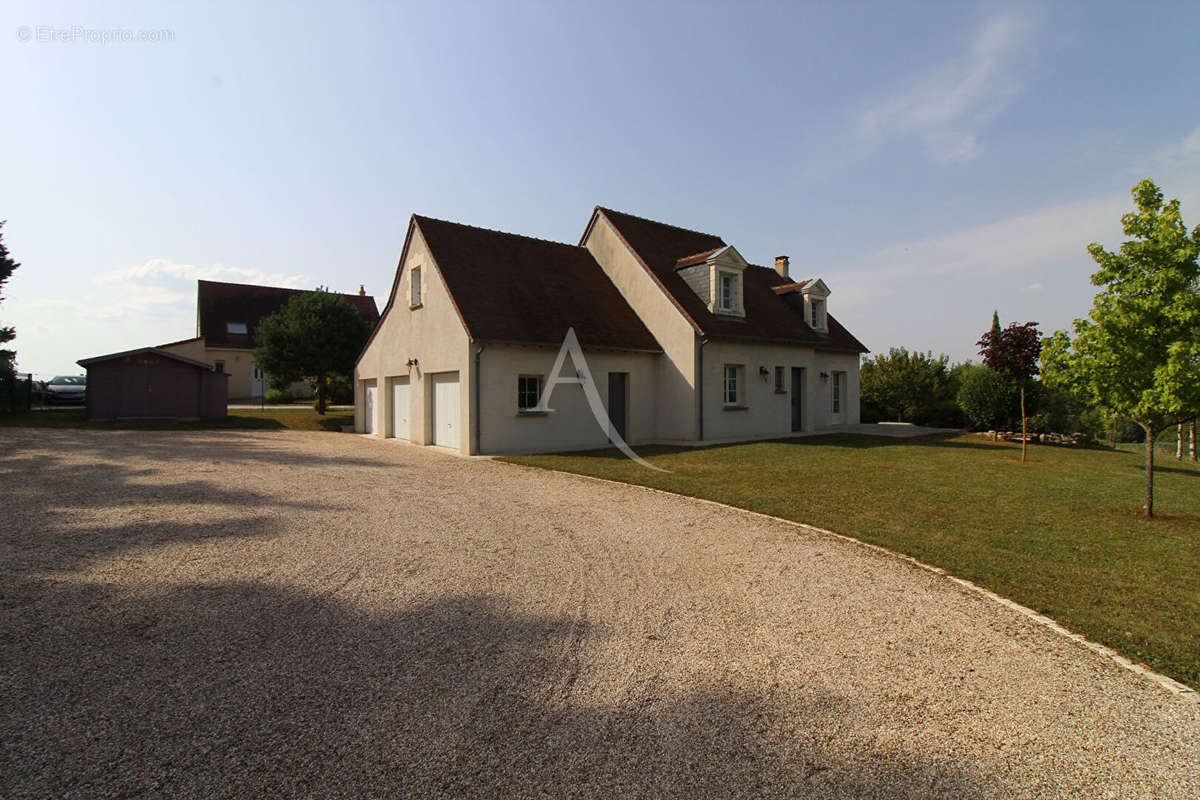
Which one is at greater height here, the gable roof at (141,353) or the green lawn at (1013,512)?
the gable roof at (141,353)

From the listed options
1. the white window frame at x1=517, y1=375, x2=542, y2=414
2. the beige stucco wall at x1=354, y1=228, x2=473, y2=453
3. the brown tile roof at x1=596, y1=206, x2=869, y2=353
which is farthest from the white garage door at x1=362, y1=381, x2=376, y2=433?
the brown tile roof at x1=596, y1=206, x2=869, y2=353

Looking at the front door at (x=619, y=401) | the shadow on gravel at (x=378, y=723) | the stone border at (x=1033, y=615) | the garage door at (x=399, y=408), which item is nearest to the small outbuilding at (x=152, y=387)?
the garage door at (x=399, y=408)

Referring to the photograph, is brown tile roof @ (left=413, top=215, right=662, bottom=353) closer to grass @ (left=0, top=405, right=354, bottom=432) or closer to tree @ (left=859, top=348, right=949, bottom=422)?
grass @ (left=0, top=405, right=354, bottom=432)

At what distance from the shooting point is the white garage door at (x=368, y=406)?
844 inches

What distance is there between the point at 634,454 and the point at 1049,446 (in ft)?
44.6

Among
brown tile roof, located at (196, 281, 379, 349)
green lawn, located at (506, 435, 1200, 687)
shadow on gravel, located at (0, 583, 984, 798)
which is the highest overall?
brown tile roof, located at (196, 281, 379, 349)

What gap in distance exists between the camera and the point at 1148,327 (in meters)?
8.00

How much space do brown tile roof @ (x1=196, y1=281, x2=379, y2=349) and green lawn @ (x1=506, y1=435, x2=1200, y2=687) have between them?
33291mm

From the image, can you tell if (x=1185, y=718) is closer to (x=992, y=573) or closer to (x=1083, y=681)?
(x=1083, y=681)

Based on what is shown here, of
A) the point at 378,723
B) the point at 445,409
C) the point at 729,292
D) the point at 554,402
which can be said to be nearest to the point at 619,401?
the point at 554,402

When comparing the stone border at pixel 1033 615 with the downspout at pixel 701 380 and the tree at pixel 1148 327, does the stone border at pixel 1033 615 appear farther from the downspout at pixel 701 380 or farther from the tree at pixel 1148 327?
the downspout at pixel 701 380

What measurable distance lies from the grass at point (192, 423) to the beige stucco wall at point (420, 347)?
4.00 meters

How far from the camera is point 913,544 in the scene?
670 cm

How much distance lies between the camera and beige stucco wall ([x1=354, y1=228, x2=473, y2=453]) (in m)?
15.3
